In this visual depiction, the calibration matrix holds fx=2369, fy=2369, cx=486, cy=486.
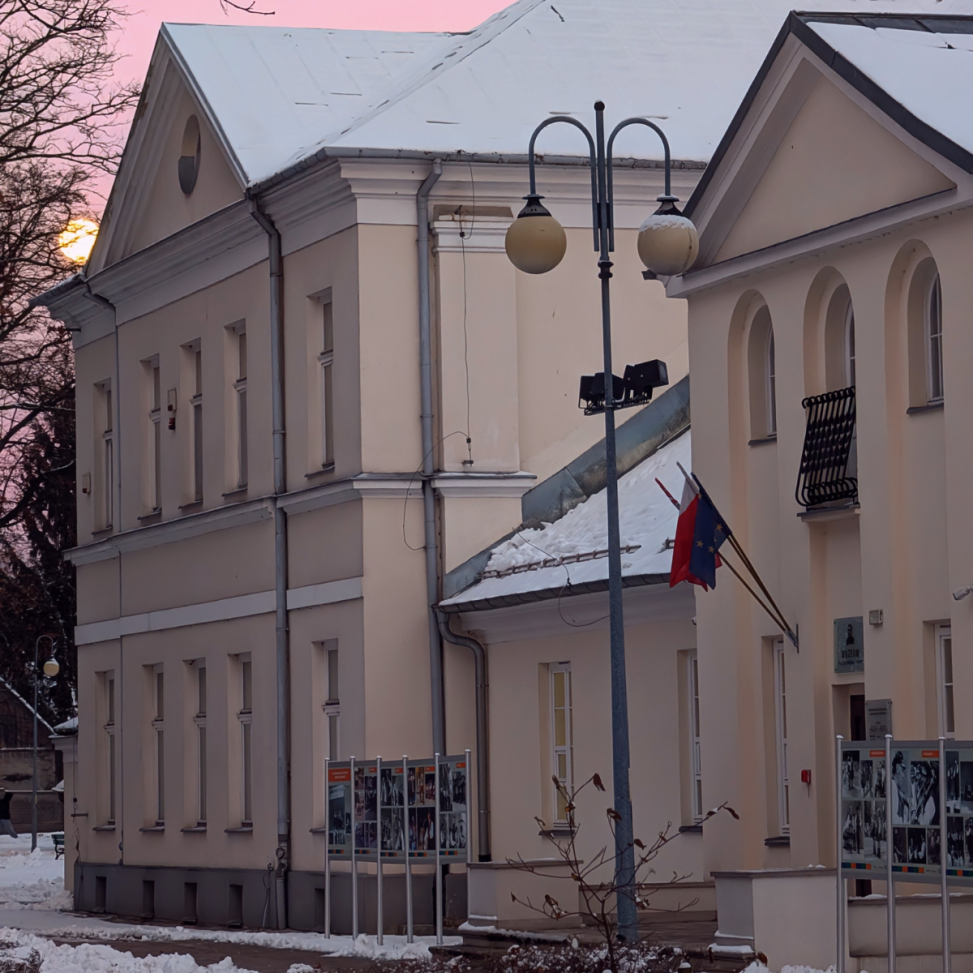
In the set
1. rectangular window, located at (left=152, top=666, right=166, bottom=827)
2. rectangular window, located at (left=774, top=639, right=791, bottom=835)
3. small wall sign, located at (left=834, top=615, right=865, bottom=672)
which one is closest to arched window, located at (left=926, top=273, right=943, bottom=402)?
small wall sign, located at (left=834, top=615, right=865, bottom=672)

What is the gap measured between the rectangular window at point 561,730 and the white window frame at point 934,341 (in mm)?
7663

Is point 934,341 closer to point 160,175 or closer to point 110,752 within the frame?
point 160,175

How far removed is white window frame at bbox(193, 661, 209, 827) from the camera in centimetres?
3216

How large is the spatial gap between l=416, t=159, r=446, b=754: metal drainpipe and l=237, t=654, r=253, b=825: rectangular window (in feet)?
12.8

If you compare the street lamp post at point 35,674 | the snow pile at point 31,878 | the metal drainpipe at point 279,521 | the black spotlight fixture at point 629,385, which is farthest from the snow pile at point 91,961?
the street lamp post at point 35,674

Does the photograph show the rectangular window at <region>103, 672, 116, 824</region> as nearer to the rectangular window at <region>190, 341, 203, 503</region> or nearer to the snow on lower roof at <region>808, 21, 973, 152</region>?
the rectangular window at <region>190, 341, 203, 503</region>

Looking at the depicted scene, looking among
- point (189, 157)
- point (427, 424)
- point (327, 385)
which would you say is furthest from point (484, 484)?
point (189, 157)

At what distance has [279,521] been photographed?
29438 mm

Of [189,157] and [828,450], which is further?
[189,157]

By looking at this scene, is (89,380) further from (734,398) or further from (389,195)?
(734,398)

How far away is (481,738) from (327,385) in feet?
16.0

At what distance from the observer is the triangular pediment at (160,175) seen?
103 ft

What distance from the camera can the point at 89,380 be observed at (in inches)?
1437

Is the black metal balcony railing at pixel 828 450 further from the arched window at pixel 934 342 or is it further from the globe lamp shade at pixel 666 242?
the globe lamp shade at pixel 666 242
